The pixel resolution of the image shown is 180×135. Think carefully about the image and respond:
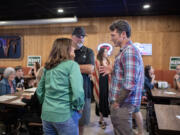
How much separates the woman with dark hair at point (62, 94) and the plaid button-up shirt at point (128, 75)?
1.09 feet

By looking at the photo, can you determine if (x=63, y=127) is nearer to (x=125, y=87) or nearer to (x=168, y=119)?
(x=125, y=87)

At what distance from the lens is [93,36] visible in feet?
22.2

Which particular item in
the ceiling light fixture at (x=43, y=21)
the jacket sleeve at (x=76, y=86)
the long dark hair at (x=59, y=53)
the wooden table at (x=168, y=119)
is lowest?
the wooden table at (x=168, y=119)

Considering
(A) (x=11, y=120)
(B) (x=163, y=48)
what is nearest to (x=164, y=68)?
(B) (x=163, y=48)

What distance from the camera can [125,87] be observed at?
1.37 metres

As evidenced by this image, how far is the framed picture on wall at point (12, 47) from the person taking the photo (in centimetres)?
744

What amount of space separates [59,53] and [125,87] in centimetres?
62

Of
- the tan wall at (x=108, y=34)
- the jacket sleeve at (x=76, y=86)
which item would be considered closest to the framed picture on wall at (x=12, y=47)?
the tan wall at (x=108, y=34)

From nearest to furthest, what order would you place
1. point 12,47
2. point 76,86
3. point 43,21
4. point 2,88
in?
point 76,86 → point 2,88 → point 43,21 → point 12,47

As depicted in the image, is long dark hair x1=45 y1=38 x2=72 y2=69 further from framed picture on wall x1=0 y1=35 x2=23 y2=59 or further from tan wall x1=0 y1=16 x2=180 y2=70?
framed picture on wall x1=0 y1=35 x2=23 y2=59

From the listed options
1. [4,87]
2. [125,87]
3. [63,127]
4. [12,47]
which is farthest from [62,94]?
[12,47]

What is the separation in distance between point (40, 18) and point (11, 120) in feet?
17.1

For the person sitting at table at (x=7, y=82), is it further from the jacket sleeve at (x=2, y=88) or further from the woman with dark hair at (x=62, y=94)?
the woman with dark hair at (x=62, y=94)

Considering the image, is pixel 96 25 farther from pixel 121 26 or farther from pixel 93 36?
pixel 121 26
